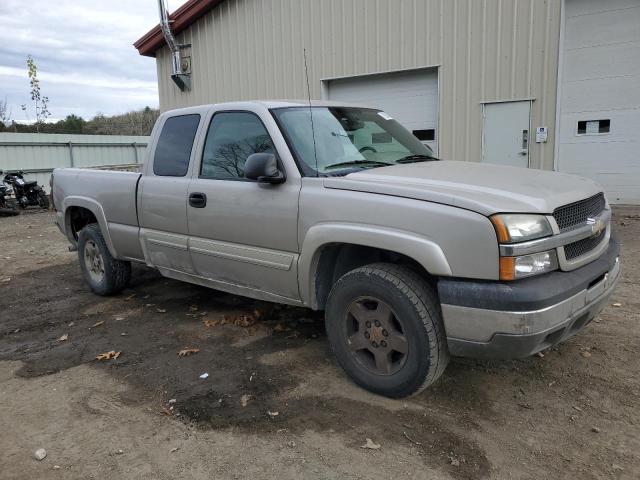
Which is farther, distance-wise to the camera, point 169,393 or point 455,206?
point 169,393

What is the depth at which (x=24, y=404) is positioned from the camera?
11.4 ft

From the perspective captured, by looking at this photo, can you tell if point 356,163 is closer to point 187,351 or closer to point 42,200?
point 187,351

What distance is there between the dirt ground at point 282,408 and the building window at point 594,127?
5123mm

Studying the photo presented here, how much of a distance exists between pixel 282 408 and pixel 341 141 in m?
1.95

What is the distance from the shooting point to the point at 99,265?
586 cm

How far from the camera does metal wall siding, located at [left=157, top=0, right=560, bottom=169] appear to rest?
932 cm

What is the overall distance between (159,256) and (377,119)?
233cm

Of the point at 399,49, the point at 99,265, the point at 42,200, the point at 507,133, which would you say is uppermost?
the point at 399,49

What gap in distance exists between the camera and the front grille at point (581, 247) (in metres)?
3.02

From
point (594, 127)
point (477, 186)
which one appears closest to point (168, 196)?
point (477, 186)

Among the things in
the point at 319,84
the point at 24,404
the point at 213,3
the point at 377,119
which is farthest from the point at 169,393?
the point at 213,3

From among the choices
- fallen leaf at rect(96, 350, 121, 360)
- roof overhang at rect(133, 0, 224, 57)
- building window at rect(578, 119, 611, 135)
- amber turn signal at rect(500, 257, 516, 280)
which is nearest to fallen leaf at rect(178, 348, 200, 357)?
fallen leaf at rect(96, 350, 121, 360)

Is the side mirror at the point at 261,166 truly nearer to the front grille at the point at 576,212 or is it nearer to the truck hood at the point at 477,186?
the truck hood at the point at 477,186

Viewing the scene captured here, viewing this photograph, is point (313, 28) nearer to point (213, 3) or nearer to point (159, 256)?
point (213, 3)
